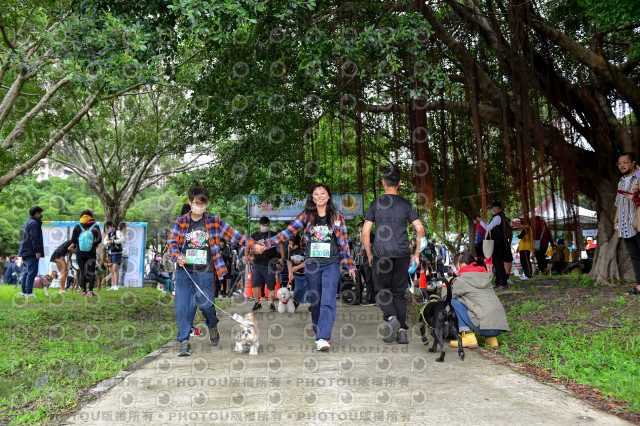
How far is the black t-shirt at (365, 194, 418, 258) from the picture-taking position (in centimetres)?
569

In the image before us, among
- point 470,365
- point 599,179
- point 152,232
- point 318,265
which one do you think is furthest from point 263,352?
point 152,232

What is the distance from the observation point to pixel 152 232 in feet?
125

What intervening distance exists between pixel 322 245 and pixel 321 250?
0.06m

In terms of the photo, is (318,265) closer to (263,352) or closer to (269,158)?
(263,352)

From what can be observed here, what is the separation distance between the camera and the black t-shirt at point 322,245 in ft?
18.5

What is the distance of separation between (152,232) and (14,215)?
890 centimetres

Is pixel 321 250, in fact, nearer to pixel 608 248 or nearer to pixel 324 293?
pixel 324 293

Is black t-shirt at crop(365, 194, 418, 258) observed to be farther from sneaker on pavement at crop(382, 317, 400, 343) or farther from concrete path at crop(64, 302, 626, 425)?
concrete path at crop(64, 302, 626, 425)

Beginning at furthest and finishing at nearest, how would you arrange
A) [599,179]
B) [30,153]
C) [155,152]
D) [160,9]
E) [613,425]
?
[155,152] → [30,153] → [599,179] → [160,9] → [613,425]

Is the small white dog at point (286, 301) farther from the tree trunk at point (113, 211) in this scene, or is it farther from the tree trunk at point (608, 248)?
the tree trunk at point (113, 211)

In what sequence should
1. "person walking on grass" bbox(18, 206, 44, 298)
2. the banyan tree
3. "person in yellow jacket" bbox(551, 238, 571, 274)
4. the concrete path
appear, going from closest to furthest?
the concrete path, the banyan tree, "person walking on grass" bbox(18, 206, 44, 298), "person in yellow jacket" bbox(551, 238, 571, 274)

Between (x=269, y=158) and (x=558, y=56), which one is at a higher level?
(x=558, y=56)

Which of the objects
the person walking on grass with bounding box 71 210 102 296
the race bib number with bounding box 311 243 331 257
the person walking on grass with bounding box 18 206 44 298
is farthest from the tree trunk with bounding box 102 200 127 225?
the race bib number with bounding box 311 243 331 257

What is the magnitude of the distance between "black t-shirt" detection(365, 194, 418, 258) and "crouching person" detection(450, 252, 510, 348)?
0.67 m
